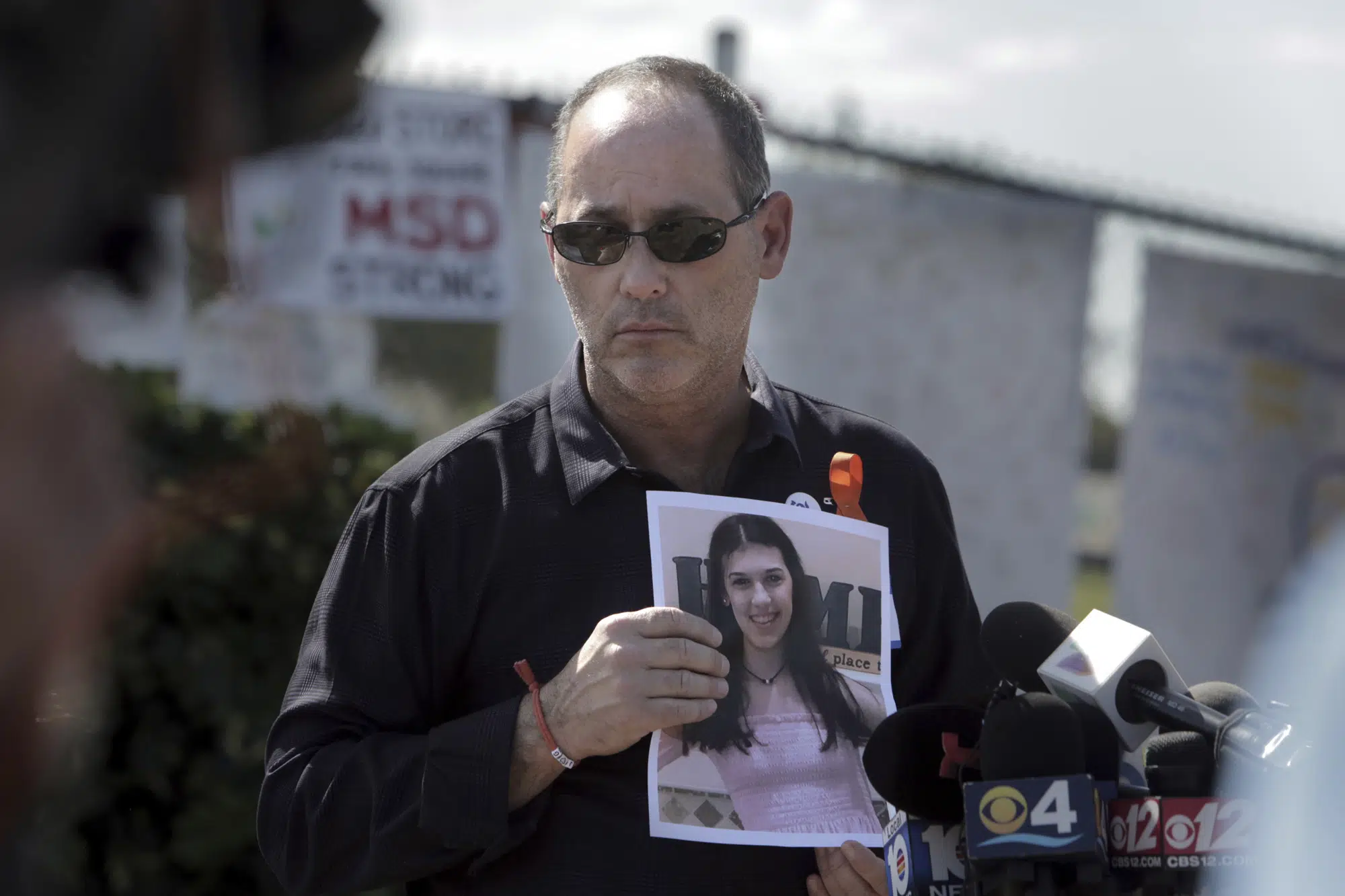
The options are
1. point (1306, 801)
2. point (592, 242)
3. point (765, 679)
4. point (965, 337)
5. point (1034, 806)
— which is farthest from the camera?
point (965, 337)

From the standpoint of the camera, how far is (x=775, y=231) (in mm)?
2609

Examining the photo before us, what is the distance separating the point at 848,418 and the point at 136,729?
2.72 meters

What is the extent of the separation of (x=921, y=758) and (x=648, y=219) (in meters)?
0.97

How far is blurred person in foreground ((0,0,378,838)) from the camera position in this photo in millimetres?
469

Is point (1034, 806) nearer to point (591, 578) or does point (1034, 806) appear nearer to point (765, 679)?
point (765, 679)

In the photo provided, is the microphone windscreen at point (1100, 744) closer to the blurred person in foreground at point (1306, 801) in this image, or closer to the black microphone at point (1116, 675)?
the black microphone at point (1116, 675)

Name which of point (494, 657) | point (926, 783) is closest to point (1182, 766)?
point (926, 783)

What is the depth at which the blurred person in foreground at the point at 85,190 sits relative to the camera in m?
0.47

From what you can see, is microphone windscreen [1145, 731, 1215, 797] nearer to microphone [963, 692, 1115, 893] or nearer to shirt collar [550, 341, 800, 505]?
microphone [963, 692, 1115, 893]

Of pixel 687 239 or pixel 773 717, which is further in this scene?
pixel 687 239

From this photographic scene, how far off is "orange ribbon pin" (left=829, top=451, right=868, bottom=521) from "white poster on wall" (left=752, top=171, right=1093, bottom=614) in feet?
11.2

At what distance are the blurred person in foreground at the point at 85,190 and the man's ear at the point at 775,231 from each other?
2.04m

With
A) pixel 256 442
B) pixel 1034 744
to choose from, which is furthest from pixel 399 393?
pixel 1034 744

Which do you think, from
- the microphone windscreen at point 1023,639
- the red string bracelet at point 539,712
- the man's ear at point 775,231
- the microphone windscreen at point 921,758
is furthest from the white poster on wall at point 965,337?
the microphone windscreen at point 921,758
